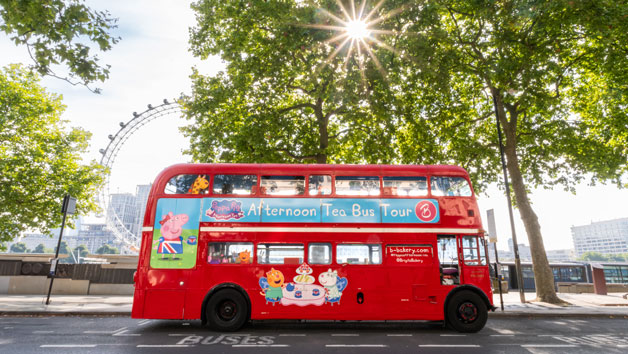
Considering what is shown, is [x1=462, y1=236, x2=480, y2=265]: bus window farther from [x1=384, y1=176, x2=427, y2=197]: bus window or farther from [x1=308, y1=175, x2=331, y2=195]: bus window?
[x1=308, y1=175, x2=331, y2=195]: bus window

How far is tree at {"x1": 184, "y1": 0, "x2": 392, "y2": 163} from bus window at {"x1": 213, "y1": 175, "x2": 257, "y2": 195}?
5.82 metres

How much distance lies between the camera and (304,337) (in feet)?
26.3

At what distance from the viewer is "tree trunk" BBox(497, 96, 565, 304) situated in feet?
48.1

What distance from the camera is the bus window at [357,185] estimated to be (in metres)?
9.09

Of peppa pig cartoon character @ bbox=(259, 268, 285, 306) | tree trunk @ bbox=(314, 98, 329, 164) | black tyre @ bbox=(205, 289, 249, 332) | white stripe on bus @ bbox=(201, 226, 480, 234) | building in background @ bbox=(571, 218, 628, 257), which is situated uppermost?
building in background @ bbox=(571, 218, 628, 257)

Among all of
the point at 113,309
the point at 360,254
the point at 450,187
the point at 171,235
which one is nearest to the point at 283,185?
the point at 360,254

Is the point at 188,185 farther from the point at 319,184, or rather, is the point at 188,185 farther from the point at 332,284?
the point at 332,284

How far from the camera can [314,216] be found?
29.1 ft

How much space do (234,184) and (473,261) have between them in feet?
21.7

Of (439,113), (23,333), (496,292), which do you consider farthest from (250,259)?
(496,292)

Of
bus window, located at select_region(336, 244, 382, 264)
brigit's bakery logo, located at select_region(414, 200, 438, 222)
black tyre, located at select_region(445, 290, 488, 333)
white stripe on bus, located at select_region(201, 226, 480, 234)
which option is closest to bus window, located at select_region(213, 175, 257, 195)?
white stripe on bus, located at select_region(201, 226, 480, 234)

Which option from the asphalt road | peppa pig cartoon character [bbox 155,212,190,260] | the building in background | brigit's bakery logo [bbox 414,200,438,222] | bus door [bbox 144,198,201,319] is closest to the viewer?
the asphalt road

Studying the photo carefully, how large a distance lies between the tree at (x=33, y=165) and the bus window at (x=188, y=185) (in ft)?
49.0

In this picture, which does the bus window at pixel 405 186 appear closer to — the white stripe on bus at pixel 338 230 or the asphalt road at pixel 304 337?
the white stripe on bus at pixel 338 230
